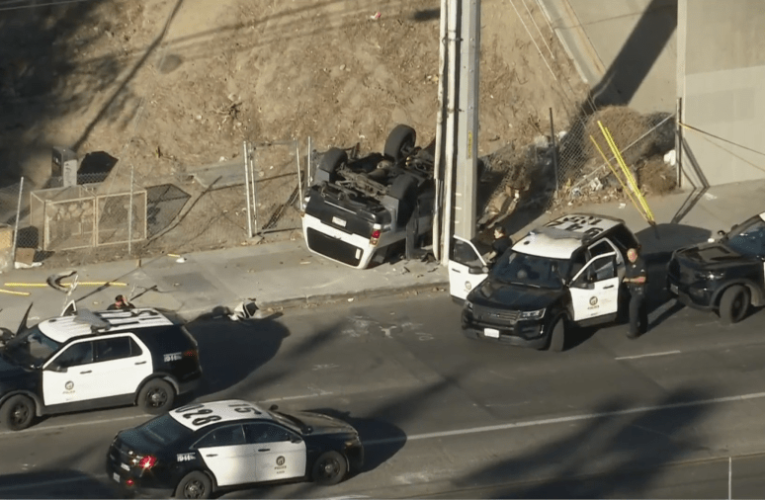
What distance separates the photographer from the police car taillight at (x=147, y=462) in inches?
571

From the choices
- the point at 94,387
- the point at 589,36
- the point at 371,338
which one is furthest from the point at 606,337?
the point at 589,36

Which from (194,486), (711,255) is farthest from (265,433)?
(711,255)

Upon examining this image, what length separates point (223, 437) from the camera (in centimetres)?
1494

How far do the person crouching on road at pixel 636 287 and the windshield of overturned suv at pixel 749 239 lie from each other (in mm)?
2064

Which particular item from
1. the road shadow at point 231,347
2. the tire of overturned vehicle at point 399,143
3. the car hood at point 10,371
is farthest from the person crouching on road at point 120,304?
the tire of overturned vehicle at point 399,143

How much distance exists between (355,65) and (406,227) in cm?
730

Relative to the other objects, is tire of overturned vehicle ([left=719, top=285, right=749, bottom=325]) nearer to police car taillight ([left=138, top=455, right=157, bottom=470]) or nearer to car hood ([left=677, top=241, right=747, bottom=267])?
car hood ([left=677, top=241, right=747, bottom=267])

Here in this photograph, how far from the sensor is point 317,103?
29.1m

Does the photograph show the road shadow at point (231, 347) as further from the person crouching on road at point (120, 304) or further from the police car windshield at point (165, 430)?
the police car windshield at point (165, 430)

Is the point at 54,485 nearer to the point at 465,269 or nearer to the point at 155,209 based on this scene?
the point at 465,269

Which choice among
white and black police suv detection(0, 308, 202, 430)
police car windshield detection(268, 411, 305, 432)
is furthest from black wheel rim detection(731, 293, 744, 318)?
white and black police suv detection(0, 308, 202, 430)

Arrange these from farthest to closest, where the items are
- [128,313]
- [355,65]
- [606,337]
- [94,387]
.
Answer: [355,65] < [606,337] < [128,313] < [94,387]

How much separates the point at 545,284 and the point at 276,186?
816 cm

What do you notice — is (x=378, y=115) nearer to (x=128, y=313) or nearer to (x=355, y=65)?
(x=355, y=65)
